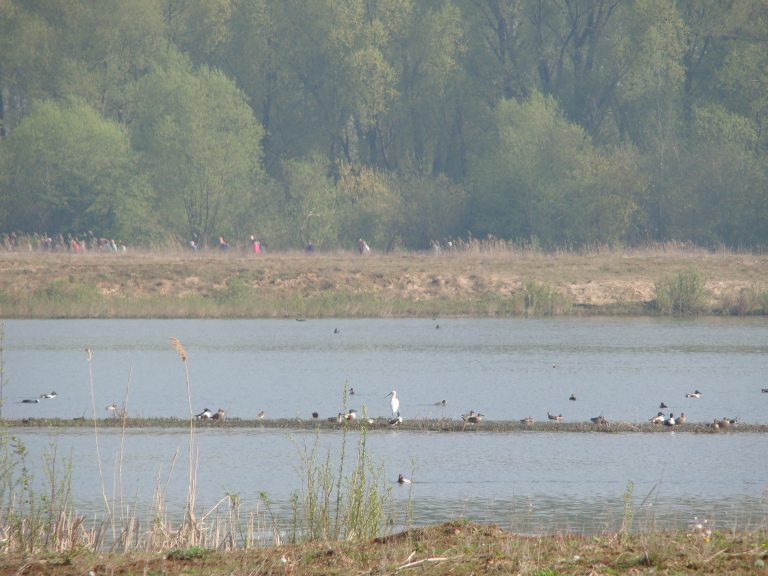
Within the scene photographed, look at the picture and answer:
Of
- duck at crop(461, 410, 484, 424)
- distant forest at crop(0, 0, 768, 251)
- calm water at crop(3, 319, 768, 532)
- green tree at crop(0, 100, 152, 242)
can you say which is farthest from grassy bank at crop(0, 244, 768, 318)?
duck at crop(461, 410, 484, 424)

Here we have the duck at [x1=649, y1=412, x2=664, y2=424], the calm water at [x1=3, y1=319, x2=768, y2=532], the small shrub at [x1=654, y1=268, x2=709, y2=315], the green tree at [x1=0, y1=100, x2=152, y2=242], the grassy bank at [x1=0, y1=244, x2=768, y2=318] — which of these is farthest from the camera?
the green tree at [x1=0, y1=100, x2=152, y2=242]

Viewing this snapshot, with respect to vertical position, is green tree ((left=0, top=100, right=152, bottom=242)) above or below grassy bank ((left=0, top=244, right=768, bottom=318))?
above

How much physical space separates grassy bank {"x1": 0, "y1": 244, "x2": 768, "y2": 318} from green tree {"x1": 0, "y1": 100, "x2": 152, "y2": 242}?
1762 centimetres

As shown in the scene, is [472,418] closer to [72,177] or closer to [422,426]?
[422,426]

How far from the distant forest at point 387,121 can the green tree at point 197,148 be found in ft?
0.40

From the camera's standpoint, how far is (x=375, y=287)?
5616 centimetres

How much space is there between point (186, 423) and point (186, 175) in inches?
2087

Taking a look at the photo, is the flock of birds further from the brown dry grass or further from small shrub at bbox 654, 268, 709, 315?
small shrub at bbox 654, 268, 709, 315

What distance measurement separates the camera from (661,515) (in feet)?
55.3

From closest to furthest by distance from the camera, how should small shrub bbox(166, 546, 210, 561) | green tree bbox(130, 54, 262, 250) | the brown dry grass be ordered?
the brown dry grass, small shrub bbox(166, 546, 210, 561), green tree bbox(130, 54, 262, 250)

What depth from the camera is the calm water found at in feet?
61.3

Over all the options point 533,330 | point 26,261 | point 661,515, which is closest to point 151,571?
point 661,515

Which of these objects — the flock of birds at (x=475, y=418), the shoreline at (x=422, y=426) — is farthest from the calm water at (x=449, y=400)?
the flock of birds at (x=475, y=418)

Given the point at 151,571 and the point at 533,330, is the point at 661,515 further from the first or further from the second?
the point at 533,330
